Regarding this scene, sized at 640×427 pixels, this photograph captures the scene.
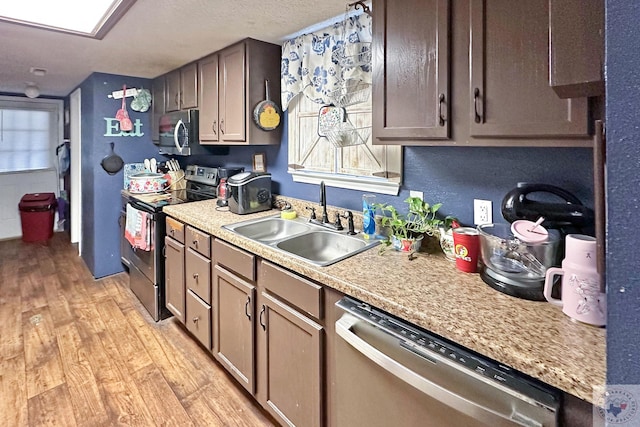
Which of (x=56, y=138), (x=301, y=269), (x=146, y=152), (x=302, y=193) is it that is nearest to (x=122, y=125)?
(x=146, y=152)

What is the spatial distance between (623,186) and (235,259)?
1.62 meters

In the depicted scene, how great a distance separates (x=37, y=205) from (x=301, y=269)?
5.48 meters

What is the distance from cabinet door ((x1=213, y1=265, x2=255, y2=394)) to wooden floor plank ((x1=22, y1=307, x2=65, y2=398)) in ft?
3.21

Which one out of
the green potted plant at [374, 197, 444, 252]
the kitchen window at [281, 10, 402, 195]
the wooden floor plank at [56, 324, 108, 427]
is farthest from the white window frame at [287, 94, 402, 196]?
the wooden floor plank at [56, 324, 108, 427]

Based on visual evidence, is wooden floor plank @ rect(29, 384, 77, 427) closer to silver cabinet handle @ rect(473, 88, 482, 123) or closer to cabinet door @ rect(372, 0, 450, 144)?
cabinet door @ rect(372, 0, 450, 144)

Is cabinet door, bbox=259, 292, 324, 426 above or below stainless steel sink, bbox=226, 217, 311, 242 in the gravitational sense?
below

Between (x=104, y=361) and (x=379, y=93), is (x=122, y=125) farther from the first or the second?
(x=379, y=93)

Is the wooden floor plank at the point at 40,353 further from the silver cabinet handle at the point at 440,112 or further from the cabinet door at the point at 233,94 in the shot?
the silver cabinet handle at the point at 440,112

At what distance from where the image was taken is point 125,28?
221cm

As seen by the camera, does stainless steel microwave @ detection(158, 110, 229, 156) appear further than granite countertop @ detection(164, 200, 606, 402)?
Yes

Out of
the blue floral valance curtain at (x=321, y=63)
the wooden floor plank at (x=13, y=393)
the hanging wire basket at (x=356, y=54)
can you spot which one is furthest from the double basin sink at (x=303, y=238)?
the wooden floor plank at (x=13, y=393)

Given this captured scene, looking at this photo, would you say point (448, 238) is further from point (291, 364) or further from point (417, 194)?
point (291, 364)

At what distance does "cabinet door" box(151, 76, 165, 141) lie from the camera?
3555mm

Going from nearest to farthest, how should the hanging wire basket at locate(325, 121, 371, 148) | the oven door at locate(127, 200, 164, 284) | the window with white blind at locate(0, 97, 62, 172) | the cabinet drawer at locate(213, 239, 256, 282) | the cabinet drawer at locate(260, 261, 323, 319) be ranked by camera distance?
the cabinet drawer at locate(260, 261, 323, 319)
the cabinet drawer at locate(213, 239, 256, 282)
the hanging wire basket at locate(325, 121, 371, 148)
the oven door at locate(127, 200, 164, 284)
the window with white blind at locate(0, 97, 62, 172)
